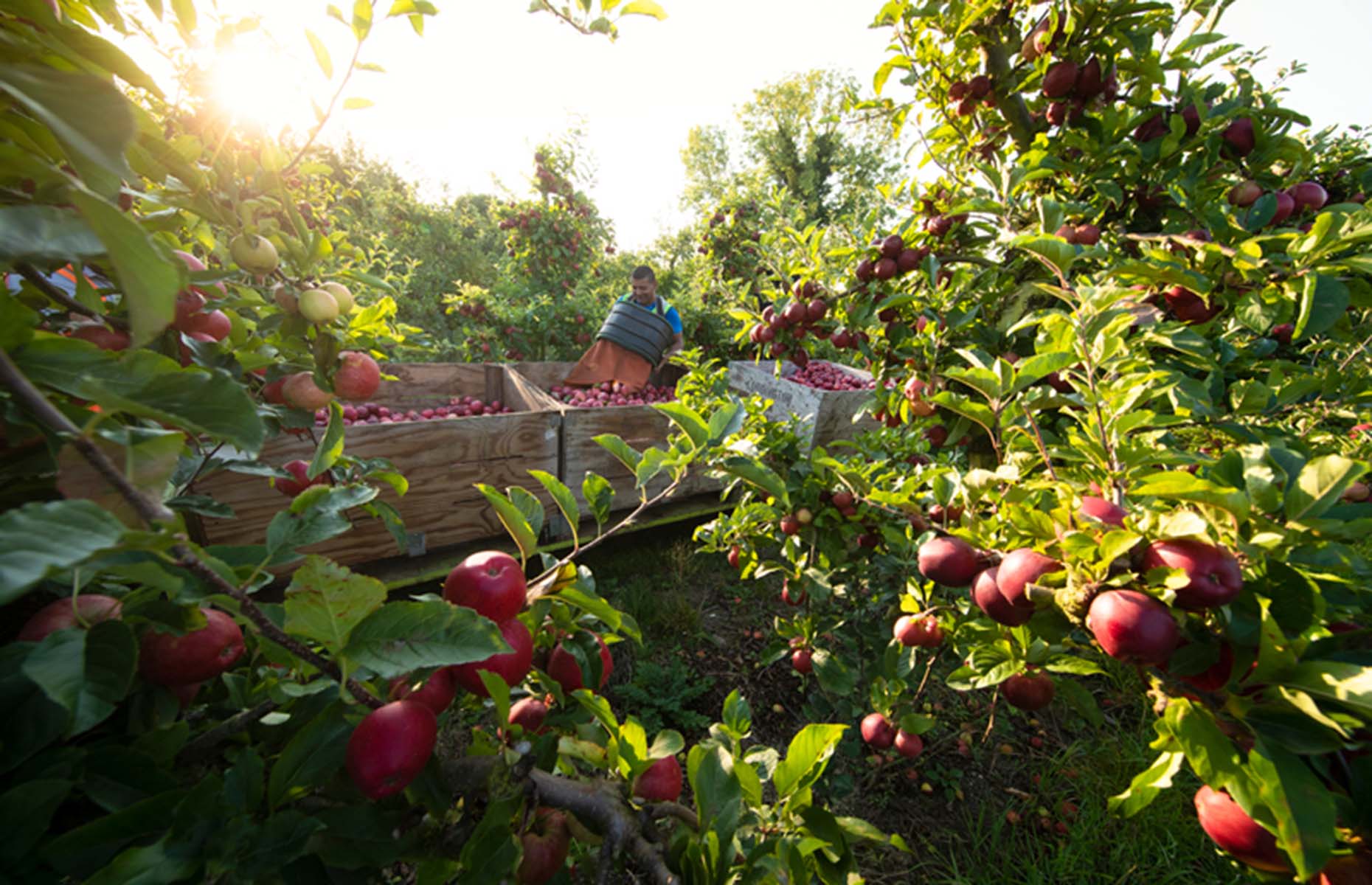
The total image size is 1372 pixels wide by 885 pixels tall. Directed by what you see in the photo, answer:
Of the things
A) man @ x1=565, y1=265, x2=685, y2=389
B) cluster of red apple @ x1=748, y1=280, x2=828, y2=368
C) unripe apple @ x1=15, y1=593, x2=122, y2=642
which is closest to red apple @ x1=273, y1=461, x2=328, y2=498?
unripe apple @ x1=15, y1=593, x2=122, y2=642

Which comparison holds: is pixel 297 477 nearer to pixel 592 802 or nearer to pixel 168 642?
pixel 168 642

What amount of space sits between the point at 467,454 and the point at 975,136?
6.90 feet

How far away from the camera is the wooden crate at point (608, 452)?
2.32 m

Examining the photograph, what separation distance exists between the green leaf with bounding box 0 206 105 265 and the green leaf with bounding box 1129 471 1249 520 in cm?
82

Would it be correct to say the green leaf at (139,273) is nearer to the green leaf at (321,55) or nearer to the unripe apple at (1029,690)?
the green leaf at (321,55)

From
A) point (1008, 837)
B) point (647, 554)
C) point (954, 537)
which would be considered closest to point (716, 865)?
point (954, 537)

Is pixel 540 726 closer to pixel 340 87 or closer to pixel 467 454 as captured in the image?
pixel 340 87

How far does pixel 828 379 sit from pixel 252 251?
3367mm

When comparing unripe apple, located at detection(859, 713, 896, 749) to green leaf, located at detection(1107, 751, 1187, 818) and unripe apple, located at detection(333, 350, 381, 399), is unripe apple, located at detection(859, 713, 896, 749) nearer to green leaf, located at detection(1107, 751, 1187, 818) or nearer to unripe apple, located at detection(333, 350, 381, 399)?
green leaf, located at detection(1107, 751, 1187, 818)

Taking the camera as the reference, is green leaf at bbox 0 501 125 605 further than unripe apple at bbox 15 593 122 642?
No

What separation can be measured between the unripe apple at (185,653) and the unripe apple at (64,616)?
4cm

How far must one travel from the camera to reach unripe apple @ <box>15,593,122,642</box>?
41 cm

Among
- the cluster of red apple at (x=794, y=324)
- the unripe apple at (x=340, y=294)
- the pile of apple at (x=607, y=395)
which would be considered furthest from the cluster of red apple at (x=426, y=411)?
the unripe apple at (x=340, y=294)

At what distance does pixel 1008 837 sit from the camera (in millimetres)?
1485
